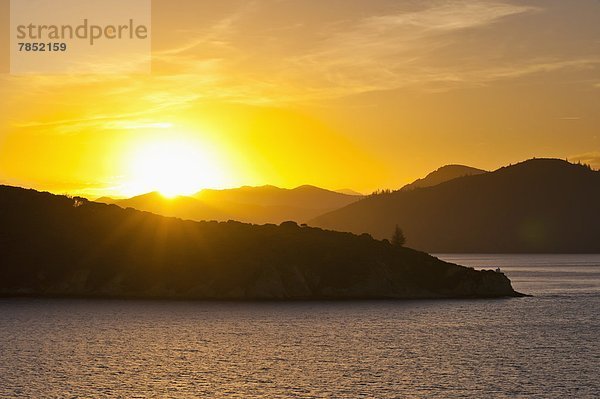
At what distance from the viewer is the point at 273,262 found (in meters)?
194

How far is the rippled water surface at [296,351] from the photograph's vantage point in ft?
257

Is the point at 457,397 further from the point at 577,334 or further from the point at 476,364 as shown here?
the point at 577,334

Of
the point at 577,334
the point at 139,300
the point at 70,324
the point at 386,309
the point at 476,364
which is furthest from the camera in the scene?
the point at 139,300

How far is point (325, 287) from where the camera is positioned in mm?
192500

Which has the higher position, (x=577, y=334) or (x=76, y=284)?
(x=76, y=284)

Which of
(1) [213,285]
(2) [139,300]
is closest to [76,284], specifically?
(2) [139,300]

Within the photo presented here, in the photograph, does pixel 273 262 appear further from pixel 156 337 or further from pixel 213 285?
pixel 156 337

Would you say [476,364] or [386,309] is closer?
[476,364]

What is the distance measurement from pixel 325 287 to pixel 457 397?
→ 11953 cm

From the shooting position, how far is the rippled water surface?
78.3 metres

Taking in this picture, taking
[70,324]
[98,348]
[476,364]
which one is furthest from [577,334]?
[70,324]

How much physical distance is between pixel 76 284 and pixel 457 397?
141317 millimetres

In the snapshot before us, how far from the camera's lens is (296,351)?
105 meters

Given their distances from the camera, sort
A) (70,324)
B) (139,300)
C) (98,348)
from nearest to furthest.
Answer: (98,348)
(70,324)
(139,300)
